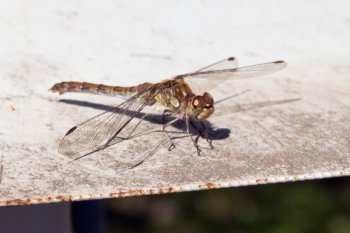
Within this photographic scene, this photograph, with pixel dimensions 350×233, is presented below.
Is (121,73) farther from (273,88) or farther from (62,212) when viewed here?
(62,212)

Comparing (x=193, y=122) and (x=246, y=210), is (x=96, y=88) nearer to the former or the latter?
(x=193, y=122)

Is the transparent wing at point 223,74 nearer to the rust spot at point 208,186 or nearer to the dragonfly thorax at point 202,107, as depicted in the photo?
the dragonfly thorax at point 202,107

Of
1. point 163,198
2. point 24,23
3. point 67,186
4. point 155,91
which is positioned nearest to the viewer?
point 67,186

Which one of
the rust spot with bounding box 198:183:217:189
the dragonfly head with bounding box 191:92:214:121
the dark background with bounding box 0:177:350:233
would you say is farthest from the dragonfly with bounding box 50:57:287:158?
the dark background with bounding box 0:177:350:233

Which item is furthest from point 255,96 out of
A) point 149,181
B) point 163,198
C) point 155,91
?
point 163,198

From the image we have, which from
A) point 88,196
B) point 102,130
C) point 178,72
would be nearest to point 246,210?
point 178,72

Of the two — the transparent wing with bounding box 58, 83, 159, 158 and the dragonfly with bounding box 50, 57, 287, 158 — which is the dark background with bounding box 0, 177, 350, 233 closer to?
the dragonfly with bounding box 50, 57, 287, 158

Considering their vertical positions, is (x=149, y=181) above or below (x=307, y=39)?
below
